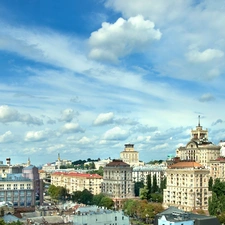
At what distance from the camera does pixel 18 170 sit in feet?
434

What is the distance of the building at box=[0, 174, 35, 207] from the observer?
101m

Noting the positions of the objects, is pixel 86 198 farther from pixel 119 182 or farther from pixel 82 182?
pixel 82 182

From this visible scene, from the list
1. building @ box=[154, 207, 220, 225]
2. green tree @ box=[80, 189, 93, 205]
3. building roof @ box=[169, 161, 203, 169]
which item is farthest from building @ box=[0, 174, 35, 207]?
building @ box=[154, 207, 220, 225]

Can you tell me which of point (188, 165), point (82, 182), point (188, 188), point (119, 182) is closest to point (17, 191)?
point (119, 182)

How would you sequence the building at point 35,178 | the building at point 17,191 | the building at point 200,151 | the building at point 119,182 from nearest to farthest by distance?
the building at point 17,191 → the building at point 35,178 → the building at point 119,182 → the building at point 200,151

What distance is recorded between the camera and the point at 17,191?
10212 cm

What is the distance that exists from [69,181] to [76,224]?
303ft

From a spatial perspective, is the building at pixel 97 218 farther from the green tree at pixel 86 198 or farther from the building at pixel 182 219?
the green tree at pixel 86 198

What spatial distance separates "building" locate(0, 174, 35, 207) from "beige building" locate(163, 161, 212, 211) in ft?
109

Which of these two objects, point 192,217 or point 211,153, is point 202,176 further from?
point 192,217

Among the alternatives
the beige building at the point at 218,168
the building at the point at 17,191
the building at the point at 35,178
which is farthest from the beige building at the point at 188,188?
the building at the point at 17,191

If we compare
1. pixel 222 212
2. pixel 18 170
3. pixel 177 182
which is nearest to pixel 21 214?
pixel 222 212

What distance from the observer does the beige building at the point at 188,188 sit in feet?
316

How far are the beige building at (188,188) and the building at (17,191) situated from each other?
3338cm
